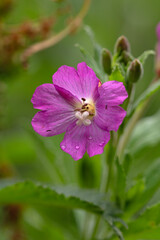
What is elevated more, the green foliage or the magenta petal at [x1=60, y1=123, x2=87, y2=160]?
the magenta petal at [x1=60, y1=123, x2=87, y2=160]

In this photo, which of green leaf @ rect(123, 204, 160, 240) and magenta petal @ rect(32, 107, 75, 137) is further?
green leaf @ rect(123, 204, 160, 240)

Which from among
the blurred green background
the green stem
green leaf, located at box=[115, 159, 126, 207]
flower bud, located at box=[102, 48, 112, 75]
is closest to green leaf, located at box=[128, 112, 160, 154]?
the blurred green background

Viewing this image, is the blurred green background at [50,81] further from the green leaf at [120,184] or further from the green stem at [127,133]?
the green leaf at [120,184]

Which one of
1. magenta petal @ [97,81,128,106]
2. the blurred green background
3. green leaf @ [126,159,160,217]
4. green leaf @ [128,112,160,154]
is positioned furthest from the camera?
the blurred green background

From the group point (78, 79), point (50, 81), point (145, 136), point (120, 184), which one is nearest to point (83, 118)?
point (78, 79)

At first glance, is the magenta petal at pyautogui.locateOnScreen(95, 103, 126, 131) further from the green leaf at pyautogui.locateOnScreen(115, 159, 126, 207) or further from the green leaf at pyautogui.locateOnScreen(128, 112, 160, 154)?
the green leaf at pyautogui.locateOnScreen(128, 112, 160, 154)

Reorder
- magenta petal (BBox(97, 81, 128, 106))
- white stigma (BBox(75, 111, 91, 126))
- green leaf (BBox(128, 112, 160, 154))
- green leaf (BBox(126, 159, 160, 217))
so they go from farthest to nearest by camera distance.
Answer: green leaf (BBox(128, 112, 160, 154)), green leaf (BBox(126, 159, 160, 217)), white stigma (BBox(75, 111, 91, 126)), magenta petal (BBox(97, 81, 128, 106))

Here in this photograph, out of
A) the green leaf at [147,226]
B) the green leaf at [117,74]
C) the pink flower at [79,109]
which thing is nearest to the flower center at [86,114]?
the pink flower at [79,109]
